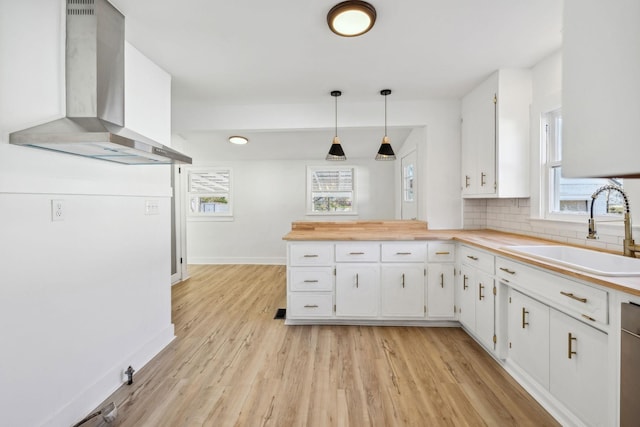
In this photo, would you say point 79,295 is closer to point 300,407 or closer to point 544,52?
point 300,407

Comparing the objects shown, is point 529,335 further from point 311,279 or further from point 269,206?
point 269,206

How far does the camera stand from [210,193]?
586 centimetres

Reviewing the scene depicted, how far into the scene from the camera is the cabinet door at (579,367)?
1.35m

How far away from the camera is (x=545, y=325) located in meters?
1.71

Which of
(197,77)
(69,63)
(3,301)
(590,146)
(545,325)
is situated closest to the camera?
(590,146)

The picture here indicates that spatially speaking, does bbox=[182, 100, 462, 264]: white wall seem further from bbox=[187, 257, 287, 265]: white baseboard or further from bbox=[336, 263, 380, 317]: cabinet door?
bbox=[336, 263, 380, 317]: cabinet door

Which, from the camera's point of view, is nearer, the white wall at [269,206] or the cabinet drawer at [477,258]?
the cabinet drawer at [477,258]

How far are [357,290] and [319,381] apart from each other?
1023mm

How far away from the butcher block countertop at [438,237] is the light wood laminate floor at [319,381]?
0.87m

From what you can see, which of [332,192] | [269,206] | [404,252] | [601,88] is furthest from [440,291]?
[269,206]

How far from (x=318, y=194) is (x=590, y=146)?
5.28m

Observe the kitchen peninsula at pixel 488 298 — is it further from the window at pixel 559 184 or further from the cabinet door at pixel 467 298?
the window at pixel 559 184

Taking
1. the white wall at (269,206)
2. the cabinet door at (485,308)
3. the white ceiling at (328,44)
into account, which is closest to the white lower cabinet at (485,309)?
the cabinet door at (485,308)

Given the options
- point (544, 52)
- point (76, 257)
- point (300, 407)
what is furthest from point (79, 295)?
point (544, 52)
